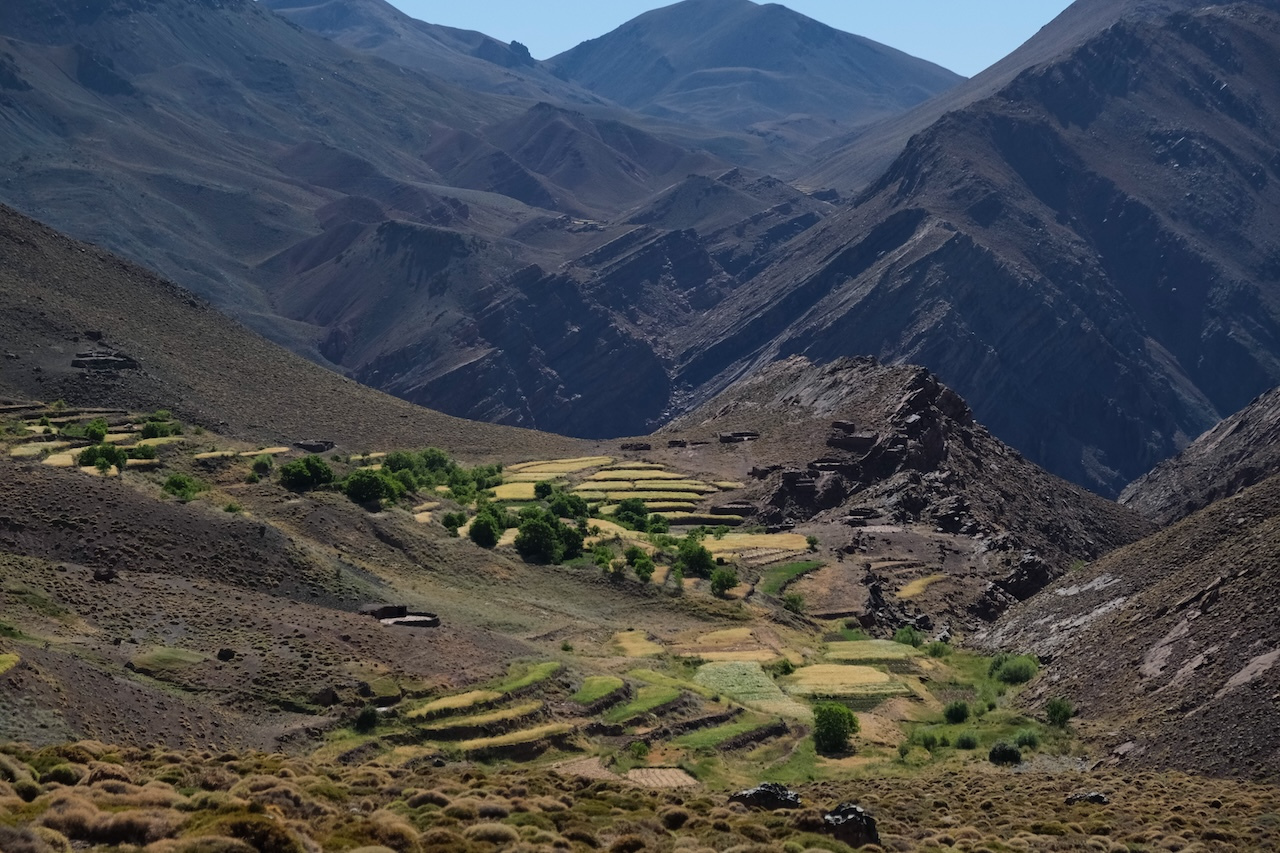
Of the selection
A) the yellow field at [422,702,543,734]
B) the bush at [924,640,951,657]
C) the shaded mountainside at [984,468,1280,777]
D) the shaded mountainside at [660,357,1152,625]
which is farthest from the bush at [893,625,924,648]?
the yellow field at [422,702,543,734]

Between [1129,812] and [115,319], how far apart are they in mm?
95038

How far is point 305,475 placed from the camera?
257ft

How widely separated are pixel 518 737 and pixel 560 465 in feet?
228

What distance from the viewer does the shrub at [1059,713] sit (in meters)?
58.4

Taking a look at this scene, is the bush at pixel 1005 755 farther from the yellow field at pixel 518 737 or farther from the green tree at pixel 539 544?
the green tree at pixel 539 544

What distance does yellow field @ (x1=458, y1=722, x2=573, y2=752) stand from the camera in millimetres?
47844

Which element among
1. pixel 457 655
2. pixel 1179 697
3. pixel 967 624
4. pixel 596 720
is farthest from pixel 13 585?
pixel 967 624

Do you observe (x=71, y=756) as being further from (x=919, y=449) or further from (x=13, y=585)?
(x=919, y=449)

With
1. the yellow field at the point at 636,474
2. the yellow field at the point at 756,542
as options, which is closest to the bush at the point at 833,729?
the yellow field at the point at 756,542

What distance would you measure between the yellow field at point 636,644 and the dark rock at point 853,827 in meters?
31.0

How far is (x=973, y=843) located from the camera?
35531 millimetres

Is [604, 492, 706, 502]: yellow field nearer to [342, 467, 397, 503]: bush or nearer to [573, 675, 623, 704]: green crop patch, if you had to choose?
[342, 467, 397, 503]: bush

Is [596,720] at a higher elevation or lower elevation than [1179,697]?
lower

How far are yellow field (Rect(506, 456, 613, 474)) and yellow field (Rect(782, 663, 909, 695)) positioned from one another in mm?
49104
